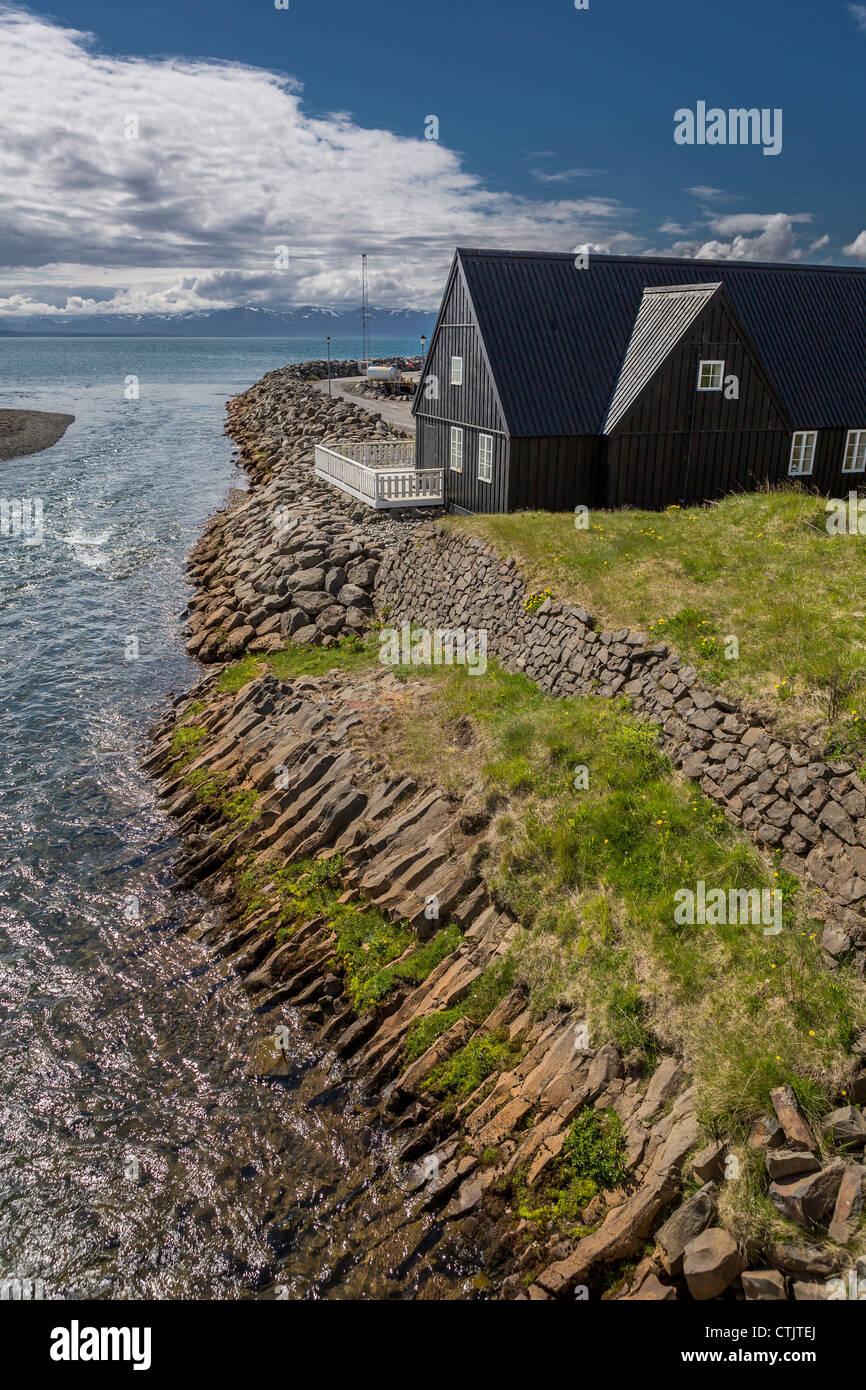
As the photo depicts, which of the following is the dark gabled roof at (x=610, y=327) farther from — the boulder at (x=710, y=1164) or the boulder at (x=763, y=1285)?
the boulder at (x=763, y=1285)

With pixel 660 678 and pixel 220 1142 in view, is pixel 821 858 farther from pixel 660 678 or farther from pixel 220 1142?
pixel 220 1142

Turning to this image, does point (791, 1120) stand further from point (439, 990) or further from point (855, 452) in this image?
point (855, 452)

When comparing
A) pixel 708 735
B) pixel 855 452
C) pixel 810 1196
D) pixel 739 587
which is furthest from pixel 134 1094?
pixel 855 452

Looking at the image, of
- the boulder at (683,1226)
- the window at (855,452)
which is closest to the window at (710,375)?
the window at (855,452)

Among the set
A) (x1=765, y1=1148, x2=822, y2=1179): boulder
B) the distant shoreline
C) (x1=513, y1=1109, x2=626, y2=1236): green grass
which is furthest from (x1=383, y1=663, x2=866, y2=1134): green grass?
the distant shoreline

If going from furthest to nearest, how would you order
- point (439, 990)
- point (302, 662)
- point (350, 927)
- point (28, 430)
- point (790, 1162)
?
point (28, 430)
point (302, 662)
point (350, 927)
point (439, 990)
point (790, 1162)

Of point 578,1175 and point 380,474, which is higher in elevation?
point 380,474
